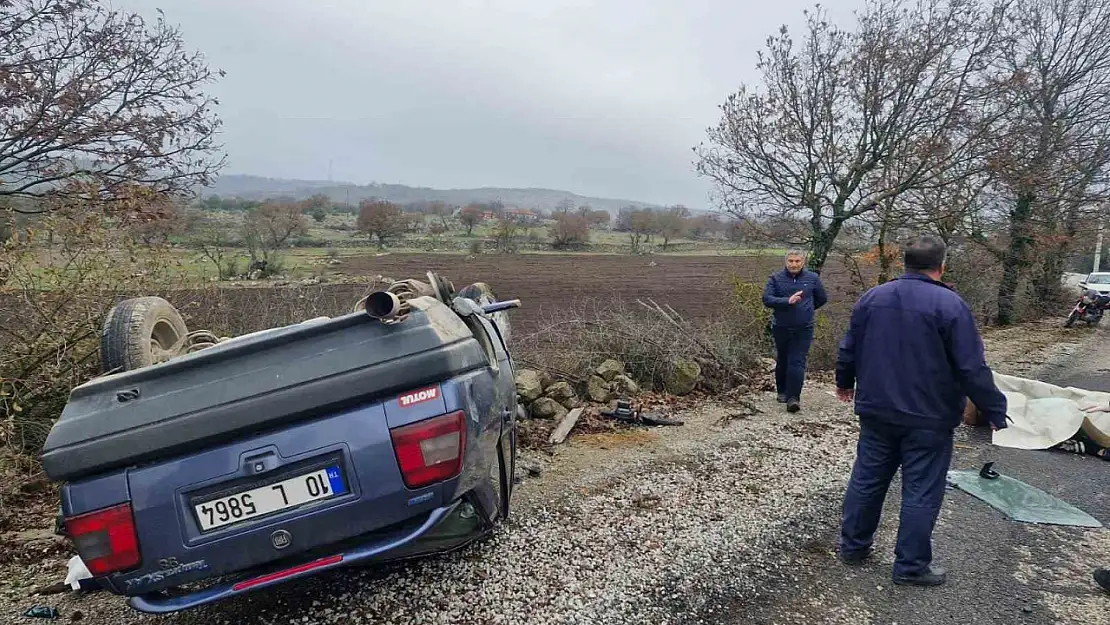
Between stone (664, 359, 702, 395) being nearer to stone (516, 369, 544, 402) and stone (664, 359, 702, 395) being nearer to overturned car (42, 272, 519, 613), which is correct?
stone (516, 369, 544, 402)

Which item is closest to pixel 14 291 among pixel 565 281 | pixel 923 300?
pixel 923 300

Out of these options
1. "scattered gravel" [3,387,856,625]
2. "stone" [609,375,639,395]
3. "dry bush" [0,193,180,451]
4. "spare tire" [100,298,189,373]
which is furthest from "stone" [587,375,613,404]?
"dry bush" [0,193,180,451]

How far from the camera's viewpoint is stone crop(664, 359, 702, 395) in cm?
736

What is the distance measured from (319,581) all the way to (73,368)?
3.48 meters

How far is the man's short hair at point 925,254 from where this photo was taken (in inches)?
126

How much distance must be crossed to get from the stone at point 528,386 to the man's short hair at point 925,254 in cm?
367

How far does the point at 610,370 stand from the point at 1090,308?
1396 cm

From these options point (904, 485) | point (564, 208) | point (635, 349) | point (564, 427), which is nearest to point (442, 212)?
point (564, 208)

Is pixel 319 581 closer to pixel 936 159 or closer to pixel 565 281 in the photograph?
pixel 936 159

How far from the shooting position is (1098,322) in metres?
14.8

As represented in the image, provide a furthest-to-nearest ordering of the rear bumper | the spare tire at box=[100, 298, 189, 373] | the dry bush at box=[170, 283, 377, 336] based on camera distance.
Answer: the dry bush at box=[170, 283, 377, 336] < the spare tire at box=[100, 298, 189, 373] < the rear bumper

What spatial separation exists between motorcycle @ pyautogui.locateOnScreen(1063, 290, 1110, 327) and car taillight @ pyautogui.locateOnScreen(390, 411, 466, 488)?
A: 17.4 m

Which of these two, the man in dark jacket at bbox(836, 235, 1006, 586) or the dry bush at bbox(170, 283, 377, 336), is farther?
the dry bush at bbox(170, 283, 377, 336)

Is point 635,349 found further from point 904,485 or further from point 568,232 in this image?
point 568,232
